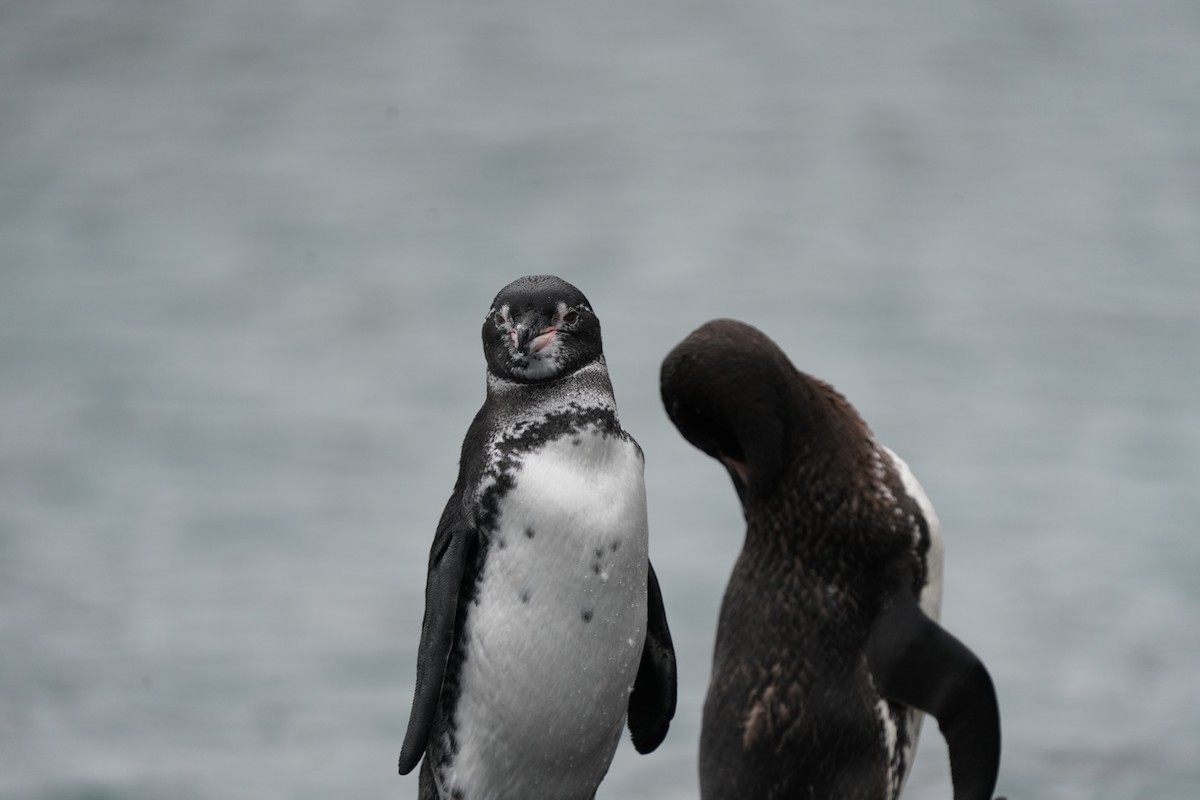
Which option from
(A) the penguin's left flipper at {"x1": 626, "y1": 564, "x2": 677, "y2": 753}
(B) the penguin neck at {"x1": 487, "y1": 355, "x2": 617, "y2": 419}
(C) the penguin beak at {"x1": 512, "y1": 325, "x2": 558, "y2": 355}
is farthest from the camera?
(A) the penguin's left flipper at {"x1": 626, "y1": 564, "x2": 677, "y2": 753}

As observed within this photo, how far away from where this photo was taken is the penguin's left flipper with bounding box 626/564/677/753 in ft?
10.8

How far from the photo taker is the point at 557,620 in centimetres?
304

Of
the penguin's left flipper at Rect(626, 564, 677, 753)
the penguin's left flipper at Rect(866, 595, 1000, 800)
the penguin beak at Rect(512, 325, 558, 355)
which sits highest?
the penguin beak at Rect(512, 325, 558, 355)

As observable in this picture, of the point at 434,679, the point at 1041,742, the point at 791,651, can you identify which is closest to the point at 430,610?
the point at 434,679

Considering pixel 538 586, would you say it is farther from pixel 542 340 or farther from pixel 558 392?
pixel 542 340

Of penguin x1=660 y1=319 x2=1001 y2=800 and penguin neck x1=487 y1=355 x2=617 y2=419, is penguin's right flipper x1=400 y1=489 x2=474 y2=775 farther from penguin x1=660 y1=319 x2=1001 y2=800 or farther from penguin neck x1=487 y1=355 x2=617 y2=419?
penguin x1=660 y1=319 x2=1001 y2=800

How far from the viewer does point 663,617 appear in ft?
10.9

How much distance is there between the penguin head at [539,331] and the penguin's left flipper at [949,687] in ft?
2.45

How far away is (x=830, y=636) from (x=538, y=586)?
1.80 feet

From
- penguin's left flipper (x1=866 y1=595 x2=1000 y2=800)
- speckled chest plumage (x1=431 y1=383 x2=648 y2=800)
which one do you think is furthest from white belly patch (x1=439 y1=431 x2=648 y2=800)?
penguin's left flipper (x1=866 y1=595 x2=1000 y2=800)

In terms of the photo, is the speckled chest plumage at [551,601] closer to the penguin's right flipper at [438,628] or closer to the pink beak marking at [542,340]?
the penguin's right flipper at [438,628]

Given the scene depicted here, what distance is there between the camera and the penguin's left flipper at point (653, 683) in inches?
130

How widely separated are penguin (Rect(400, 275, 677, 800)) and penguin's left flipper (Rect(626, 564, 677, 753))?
0.15m

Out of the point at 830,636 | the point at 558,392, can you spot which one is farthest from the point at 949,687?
the point at 558,392
